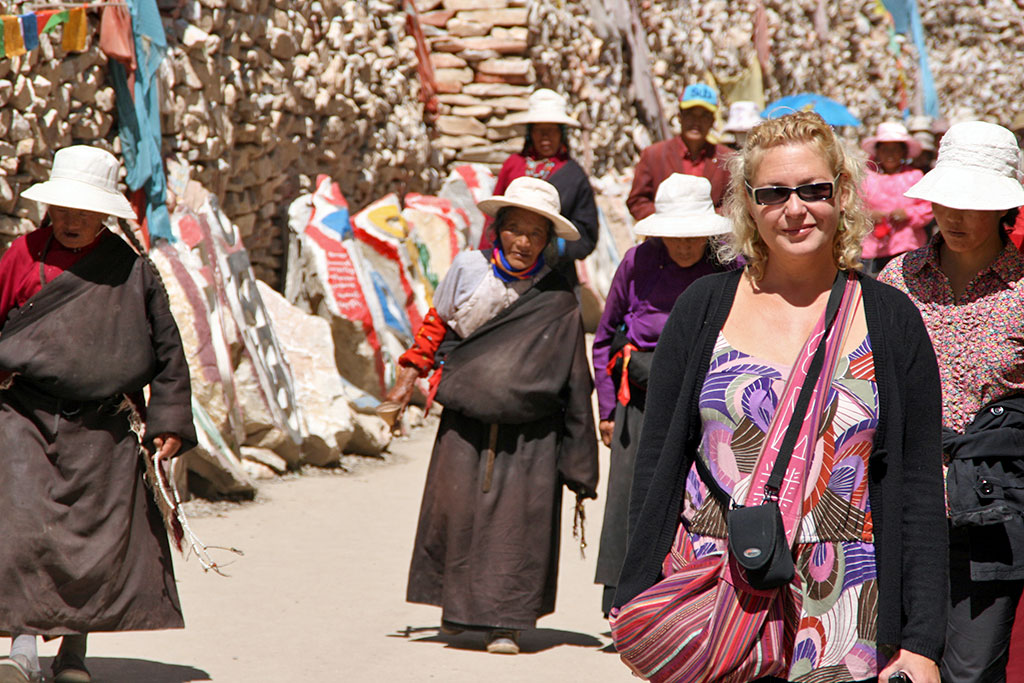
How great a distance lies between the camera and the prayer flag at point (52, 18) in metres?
5.84

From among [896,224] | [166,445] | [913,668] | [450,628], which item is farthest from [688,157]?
[913,668]

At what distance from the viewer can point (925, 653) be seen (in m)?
2.13

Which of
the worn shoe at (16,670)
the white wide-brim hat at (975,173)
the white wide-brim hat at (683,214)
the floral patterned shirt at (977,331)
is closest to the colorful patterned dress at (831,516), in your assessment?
the floral patterned shirt at (977,331)

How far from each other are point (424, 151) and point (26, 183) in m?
5.10

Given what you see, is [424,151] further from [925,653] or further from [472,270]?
[925,653]

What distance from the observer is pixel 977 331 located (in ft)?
9.50

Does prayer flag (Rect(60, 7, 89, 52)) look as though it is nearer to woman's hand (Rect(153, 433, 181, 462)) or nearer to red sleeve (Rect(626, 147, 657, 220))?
red sleeve (Rect(626, 147, 657, 220))

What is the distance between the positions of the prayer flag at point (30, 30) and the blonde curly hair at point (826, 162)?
4167 millimetres

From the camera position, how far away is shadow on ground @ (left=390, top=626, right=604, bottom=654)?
184 inches

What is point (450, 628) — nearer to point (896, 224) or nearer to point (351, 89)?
point (896, 224)

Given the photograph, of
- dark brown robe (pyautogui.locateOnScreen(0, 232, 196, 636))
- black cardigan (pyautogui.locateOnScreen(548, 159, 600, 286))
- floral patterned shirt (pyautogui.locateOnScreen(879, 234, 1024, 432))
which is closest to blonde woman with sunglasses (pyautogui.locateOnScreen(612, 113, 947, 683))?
floral patterned shirt (pyautogui.locateOnScreen(879, 234, 1024, 432))

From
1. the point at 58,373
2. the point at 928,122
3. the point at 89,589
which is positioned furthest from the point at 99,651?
the point at 928,122

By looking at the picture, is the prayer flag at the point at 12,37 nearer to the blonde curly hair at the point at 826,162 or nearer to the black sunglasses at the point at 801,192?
the blonde curly hair at the point at 826,162

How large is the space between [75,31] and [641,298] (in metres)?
3.10
